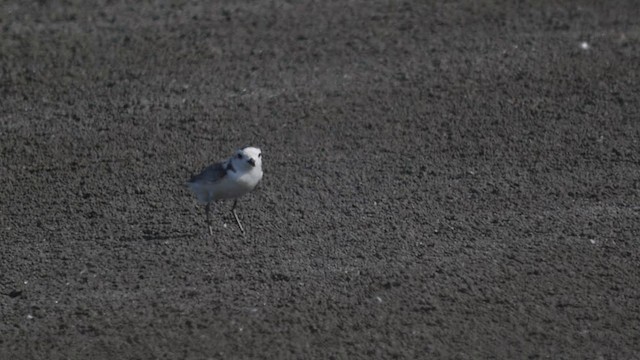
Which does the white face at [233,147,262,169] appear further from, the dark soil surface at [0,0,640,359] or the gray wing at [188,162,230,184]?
the dark soil surface at [0,0,640,359]

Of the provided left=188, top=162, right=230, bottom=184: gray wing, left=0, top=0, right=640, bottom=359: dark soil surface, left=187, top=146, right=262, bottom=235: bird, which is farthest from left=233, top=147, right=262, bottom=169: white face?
left=0, top=0, right=640, bottom=359: dark soil surface

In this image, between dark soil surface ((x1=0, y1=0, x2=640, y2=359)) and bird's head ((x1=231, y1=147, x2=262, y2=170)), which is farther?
bird's head ((x1=231, y1=147, x2=262, y2=170))

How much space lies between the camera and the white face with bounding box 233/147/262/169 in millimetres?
9539

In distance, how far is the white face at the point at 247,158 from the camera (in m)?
9.54

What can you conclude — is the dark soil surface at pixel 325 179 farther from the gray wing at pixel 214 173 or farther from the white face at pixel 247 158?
the white face at pixel 247 158

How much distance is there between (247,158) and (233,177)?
0.69ft

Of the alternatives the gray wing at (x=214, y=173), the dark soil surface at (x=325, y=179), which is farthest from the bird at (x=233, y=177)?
the dark soil surface at (x=325, y=179)

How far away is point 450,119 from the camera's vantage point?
11.9 m

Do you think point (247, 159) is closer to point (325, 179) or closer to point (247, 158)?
point (247, 158)

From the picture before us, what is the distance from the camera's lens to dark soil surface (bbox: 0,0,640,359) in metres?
8.38

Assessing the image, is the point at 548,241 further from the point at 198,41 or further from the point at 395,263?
the point at 198,41

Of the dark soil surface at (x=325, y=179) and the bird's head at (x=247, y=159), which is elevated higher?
the bird's head at (x=247, y=159)

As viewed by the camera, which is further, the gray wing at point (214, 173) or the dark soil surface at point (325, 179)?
the gray wing at point (214, 173)

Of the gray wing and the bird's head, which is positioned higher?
the bird's head
